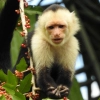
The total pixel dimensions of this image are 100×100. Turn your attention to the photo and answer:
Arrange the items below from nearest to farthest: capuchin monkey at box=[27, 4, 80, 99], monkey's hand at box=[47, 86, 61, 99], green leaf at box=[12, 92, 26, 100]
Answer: green leaf at box=[12, 92, 26, 100], monkey's hand at box=[47, 86, 61, 99], capuchin monkey at box=[27, 4, 80, 99]

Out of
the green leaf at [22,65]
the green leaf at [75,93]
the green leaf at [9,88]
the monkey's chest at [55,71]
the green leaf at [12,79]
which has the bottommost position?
the green leaf at [75,93]

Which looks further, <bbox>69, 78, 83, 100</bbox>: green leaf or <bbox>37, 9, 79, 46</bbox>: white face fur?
<bbox>69, 78, 83, 100</bbox>: green leaf

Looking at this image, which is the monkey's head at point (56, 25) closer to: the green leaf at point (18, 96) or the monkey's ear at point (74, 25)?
the monkey's ear at point (74, 25)

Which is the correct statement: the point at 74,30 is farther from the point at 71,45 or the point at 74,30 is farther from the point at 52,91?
the point at 52,91

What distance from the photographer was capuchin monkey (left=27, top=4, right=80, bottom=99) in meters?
3.25

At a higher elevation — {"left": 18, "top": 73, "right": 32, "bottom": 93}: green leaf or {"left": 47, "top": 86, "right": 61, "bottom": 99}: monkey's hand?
{"left": 18, "top": 73, "right": 32, "bottom": 93}: green leaf

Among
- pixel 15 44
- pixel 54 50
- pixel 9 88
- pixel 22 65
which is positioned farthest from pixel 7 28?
pixel 9 88

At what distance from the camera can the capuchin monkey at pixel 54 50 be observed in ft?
10.7

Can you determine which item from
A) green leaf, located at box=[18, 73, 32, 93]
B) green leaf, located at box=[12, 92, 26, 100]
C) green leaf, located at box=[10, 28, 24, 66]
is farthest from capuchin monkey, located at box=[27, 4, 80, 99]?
green leaf, located at box=[12, 92, 26, 100]

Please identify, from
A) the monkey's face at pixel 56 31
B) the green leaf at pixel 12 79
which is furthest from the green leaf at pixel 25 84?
the monkey's face at pixel 56 31

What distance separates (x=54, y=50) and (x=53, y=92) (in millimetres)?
400

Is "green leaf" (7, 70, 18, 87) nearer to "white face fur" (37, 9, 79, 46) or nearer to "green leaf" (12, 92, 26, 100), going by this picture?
"green leaf" (12, 92, 26, 100)

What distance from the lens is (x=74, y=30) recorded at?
347cm

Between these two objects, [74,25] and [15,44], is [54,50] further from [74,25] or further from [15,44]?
[15,44]
